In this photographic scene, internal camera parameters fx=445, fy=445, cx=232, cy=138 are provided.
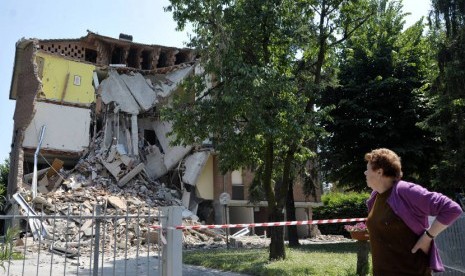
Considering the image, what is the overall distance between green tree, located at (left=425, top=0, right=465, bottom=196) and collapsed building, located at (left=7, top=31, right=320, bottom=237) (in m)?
13.2

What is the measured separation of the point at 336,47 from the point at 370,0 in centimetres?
184

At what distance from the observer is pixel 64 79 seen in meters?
28.7

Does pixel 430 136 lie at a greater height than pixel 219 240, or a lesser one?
greater

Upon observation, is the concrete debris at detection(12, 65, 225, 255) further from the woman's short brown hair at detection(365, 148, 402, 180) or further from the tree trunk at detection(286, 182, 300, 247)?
the woman's short brown hair at detection(365, 148, 402, 180)

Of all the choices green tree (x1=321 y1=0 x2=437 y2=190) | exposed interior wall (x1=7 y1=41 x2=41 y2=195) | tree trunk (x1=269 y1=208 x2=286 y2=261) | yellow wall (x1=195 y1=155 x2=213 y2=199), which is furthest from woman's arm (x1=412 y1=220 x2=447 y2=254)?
exposed interior wall (x1=7 y1=41 x2=41 y2=195)

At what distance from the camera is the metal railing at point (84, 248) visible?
5801mm

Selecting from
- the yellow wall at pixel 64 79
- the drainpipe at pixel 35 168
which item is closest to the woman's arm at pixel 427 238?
the drainpipe at pixel 35 168

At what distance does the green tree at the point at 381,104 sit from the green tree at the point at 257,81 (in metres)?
6.56

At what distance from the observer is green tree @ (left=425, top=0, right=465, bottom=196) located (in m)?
15.1

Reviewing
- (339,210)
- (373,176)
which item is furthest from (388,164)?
(339,210)

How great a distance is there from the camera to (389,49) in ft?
72.6

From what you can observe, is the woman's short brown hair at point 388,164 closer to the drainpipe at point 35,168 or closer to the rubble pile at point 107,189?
the rubble pile at point 107,189

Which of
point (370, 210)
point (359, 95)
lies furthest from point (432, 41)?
point (370, 210)

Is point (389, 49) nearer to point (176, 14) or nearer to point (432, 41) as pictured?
point (432, 41)
